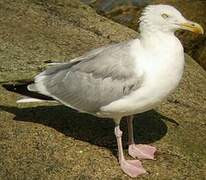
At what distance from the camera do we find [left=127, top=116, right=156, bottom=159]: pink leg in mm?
6112

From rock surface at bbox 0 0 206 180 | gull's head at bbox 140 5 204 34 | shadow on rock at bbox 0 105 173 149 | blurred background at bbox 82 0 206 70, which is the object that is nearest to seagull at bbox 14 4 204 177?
gull's head at bbox 140 5 204 34

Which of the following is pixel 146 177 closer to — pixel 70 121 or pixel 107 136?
pixel 107 136

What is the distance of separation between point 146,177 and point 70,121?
126cm

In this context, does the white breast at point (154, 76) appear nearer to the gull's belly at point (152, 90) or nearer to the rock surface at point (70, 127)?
the gull's belly at point (152, 90)

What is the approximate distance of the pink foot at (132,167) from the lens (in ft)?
18.9

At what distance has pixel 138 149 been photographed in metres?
6.19

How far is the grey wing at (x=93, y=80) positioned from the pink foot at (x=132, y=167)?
0.62m

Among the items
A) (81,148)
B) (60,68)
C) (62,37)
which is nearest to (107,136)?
(81,148)

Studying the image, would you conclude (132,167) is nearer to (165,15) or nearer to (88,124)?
(88,124)

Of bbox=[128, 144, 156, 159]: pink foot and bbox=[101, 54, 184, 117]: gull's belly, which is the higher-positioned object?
bbox=[101, 54, 184, 117]: gull's belly

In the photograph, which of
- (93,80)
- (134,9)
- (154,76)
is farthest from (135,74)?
(134,9)

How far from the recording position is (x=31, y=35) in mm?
8383

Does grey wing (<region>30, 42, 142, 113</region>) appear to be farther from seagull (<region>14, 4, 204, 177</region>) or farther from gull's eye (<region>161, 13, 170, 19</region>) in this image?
gull's eye (<region>161, 13, 170, 19</region>)

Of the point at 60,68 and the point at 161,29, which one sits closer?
the point at 161,29
